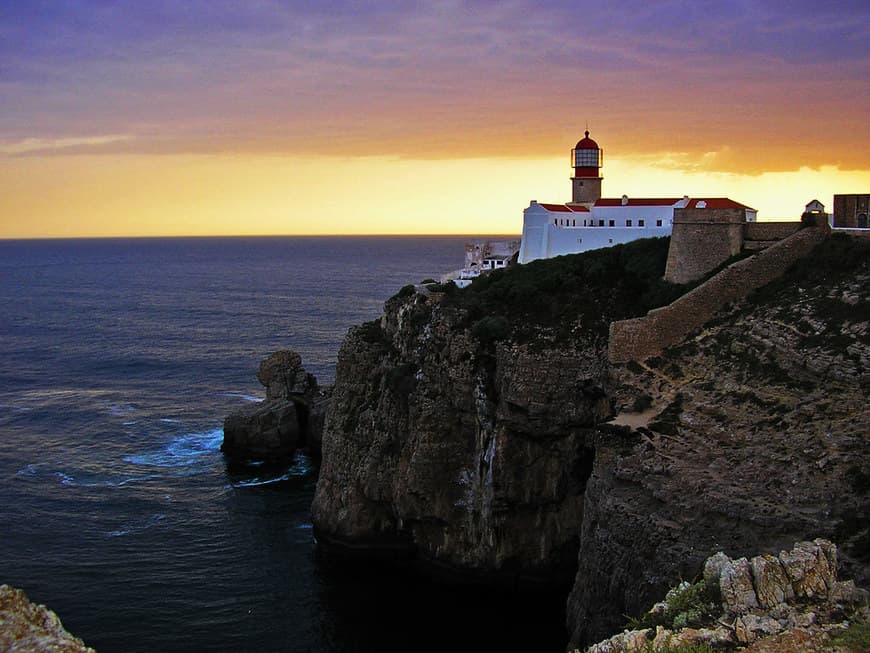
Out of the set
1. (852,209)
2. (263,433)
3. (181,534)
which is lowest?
(181,534)

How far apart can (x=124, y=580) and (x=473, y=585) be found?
591 inches

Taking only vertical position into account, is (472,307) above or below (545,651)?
above

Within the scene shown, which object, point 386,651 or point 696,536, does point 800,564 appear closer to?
point 696,536

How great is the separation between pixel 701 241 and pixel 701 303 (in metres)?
6.38

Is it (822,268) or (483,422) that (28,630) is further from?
(822,268)

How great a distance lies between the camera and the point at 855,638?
14.4 m

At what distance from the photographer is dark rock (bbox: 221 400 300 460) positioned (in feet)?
183

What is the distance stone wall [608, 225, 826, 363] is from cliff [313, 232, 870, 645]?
0.69 m

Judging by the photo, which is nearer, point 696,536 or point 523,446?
point 696,536

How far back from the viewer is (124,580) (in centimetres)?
3772

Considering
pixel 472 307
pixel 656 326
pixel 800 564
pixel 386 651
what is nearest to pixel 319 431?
pixel 472 307

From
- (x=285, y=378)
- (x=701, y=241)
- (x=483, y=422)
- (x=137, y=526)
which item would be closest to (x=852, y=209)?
(x=701, y=241)

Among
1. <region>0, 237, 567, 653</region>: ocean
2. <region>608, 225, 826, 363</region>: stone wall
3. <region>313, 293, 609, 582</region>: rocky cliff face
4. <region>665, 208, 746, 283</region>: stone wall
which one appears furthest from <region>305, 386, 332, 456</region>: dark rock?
<region>608, 225, 826, 363</region>: stone wall

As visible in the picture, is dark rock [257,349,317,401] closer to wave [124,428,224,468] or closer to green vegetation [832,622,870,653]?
wave [124,428,224,468]
